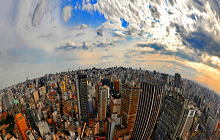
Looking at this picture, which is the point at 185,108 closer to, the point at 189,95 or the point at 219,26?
the point at 189,95

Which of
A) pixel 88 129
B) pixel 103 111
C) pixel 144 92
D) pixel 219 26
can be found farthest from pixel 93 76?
pixel 219 26

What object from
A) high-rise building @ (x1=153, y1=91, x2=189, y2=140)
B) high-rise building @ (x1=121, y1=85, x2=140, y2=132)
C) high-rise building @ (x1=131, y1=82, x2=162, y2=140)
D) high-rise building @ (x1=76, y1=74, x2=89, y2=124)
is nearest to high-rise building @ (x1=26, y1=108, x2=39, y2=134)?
high-rise building @ (x1=76, y1=74, x2=89, y2=124)

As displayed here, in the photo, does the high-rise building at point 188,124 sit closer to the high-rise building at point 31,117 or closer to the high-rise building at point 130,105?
the high-rise building at point 130,105

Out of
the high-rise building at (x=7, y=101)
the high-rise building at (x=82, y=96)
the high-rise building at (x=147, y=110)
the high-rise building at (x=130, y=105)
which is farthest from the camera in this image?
the high-rise building at (x=7, y=101)

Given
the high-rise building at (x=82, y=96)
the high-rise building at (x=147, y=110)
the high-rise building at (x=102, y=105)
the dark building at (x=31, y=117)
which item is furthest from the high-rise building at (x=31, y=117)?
the high-rise building at (x=147, y=110)

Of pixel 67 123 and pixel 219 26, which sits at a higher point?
pixel 219 26

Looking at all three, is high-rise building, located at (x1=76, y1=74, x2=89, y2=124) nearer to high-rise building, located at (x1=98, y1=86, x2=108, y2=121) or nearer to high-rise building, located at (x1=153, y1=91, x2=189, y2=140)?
high-rise building, located at (x1=98, y1=86, x2=108, y2=121)
